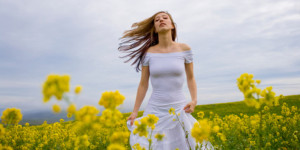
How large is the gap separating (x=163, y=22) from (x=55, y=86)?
339 centimetres

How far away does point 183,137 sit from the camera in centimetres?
364

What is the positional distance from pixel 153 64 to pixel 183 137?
1.43m

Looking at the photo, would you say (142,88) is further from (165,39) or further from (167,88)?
(165,39)

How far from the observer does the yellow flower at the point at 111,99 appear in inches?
55.1

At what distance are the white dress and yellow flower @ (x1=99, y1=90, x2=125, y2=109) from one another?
230cm

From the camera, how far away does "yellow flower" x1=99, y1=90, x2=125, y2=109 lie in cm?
140

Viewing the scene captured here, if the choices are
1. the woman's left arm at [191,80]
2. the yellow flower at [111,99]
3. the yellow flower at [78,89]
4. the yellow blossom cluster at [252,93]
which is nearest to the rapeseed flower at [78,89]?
the yellow flower at [78,89]

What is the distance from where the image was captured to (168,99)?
153 inches

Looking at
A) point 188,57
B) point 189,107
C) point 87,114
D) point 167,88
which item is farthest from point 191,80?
point 87,114

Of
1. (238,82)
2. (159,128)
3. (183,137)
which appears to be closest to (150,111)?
(159,128)

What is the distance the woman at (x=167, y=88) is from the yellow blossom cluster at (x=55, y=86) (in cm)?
261

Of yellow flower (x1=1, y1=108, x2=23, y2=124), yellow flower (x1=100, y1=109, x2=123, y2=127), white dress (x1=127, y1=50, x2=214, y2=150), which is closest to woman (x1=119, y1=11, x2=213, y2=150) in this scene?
white dress (x1=127, y1=50, x2=214, y2=150)

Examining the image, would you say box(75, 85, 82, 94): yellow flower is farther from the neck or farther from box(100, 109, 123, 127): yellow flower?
the neck

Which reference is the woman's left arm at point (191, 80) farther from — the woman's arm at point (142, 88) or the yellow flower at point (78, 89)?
the yellow flower at point (78, 89)
